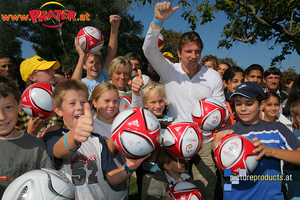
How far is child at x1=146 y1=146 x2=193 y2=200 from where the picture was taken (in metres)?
2.99

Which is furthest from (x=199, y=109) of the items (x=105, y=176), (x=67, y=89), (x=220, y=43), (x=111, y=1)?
(x=111, y=1)

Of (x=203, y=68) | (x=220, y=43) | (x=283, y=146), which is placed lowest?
(x=283, y=146)

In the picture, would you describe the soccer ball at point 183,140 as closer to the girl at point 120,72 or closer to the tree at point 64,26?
the girl at point 120,72

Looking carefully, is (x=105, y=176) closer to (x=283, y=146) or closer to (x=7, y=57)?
(x=283, y=146)

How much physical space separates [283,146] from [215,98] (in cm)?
145

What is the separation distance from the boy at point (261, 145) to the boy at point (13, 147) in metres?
2.37

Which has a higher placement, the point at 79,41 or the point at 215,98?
the point at 79,41

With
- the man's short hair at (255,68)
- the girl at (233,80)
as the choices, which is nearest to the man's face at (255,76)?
the man's short hair at (255,68)

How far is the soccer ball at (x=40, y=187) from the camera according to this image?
5.81 ft

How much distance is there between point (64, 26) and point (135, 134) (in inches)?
997

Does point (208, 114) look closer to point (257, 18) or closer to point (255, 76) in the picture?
point (255, 76)

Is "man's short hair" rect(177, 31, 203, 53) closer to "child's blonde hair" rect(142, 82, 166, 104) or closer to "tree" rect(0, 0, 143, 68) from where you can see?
"child's blonde hair" rect(142, 82, 166, 104)

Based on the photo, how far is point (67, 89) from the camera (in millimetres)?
2748

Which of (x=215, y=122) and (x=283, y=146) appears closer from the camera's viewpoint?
(x=283, y=146)
